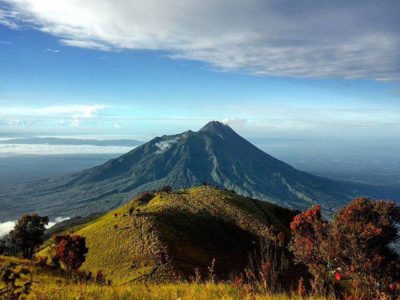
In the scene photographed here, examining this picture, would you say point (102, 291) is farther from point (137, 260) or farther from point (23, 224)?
point (23, 224)

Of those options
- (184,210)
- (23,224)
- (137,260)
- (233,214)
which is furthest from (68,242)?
(23,224)

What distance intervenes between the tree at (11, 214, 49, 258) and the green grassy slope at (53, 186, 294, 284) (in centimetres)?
2581

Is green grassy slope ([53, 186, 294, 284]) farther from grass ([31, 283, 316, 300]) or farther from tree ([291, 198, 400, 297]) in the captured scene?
grass ([31, 283, 316, 300])

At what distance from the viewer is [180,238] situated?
74062mm

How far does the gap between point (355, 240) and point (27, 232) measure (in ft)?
311

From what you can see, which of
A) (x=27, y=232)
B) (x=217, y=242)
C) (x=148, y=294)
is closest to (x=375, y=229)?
(x=148, y=294)

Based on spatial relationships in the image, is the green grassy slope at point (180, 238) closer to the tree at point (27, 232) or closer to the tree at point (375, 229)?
the tree at point (375, 229)

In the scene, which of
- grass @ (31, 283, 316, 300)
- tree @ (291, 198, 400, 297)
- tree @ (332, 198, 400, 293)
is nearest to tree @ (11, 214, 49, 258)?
tree @ (291, 198, 400, 297)

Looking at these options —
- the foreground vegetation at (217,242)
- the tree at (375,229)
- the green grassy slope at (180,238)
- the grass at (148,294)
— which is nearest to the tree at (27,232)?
the foreground vegetation at (217,242)

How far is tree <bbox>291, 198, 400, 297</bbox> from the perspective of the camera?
86.2ft

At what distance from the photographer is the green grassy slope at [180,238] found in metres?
59.3

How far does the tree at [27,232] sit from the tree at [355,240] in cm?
7007

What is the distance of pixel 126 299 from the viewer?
9.35 m

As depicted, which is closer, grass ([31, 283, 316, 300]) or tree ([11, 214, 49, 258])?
grass ([31, 283, 316, 300])
